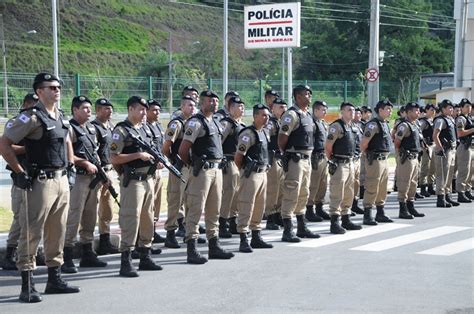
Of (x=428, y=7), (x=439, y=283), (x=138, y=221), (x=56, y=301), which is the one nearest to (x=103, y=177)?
(x=138, y=221)

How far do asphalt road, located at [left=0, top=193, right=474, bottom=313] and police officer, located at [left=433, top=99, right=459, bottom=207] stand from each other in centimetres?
390

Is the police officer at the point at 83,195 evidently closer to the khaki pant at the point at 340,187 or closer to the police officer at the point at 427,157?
the khaki pant at the point at 340,187

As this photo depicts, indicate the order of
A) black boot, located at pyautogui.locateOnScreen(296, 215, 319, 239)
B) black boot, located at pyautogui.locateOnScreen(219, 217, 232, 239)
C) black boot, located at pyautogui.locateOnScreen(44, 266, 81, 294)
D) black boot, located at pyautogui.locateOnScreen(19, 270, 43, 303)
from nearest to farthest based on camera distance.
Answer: black boot, located at pyautogui.locateOnScreen(19, 270, 43, 303) → black boot, located at pyautogui.locateOnScreen(44, 266, 81, 294) → black boot, located at pyautogui.locateOnScreen(296, 215, 319, 239) → black boot, located at pyautogui.locateOnScreen(219, 217, 232, 239)

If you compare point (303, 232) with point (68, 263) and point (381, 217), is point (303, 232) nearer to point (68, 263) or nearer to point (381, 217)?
point (381, 217)

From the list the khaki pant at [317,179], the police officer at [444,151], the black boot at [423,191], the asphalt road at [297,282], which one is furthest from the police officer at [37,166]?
the black boot at [423,191]

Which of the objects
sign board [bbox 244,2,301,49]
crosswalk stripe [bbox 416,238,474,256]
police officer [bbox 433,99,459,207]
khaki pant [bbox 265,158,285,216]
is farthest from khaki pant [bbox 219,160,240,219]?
sign board [bbox 244,2,301,49]

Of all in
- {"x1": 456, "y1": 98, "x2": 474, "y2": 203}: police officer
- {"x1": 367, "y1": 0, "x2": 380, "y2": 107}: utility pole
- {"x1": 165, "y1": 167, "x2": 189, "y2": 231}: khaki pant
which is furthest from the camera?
{"x1": 367, "y1": 0, "x2": 380, "y2": 107}: utility pole

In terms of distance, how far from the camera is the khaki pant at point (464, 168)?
49.5ft

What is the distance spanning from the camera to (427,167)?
15758 millimetres

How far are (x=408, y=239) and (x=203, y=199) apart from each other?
11.7ft

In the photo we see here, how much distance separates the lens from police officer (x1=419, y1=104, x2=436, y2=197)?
1558 centimetres

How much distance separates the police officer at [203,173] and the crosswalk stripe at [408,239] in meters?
2.18

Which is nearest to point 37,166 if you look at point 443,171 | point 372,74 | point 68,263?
point 68,263

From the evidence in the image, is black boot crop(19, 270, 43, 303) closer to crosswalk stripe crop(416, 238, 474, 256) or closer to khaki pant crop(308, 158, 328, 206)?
crosswalk stripe crop(416, 238, 474, 256)
